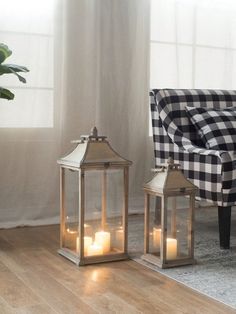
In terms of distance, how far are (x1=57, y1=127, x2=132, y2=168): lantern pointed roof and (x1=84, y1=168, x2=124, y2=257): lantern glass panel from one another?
5 cm

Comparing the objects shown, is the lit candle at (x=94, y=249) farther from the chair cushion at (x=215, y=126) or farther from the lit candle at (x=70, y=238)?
the chair cushion at (x=215, y=126)

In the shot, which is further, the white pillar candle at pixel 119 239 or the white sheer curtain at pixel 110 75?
the white sheer curtain at pixel 110 75

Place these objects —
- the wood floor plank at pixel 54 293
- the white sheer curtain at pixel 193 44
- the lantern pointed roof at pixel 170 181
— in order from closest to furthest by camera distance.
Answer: the wood floor plank at pixel 54 293
the lantern pointed roof at pixel 170 181
the white sheer curtain at pixel 193 44

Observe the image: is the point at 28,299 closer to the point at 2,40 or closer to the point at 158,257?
the point at 158,257

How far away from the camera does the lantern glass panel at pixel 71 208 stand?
2.33 m

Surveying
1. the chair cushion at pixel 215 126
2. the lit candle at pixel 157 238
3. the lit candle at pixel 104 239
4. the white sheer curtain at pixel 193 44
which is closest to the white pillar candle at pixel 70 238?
the lit candle at pixel 104 239

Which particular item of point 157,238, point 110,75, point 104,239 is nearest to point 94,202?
point 104,239

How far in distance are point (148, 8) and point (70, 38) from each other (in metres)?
0.62

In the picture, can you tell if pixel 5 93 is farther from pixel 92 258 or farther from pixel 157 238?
pixel 157 238

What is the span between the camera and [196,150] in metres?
2.68

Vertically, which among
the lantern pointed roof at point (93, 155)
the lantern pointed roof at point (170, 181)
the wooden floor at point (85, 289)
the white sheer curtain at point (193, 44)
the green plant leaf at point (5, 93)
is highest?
the white sheer curtain at point (193, 44)

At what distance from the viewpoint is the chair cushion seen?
2.81 metres

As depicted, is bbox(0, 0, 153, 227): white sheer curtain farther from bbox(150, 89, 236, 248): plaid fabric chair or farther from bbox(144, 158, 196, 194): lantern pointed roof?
bbox(144, 158, 196, 194): lantern pointed roof

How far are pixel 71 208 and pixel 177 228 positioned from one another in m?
0.49
